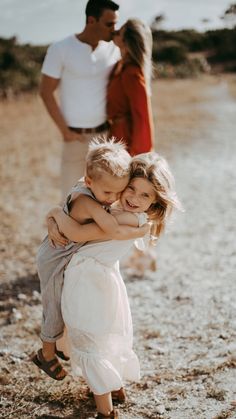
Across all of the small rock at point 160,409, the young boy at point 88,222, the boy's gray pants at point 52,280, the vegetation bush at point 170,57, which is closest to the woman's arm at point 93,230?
the young boy at point 88,222

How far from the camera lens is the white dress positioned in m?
2.61

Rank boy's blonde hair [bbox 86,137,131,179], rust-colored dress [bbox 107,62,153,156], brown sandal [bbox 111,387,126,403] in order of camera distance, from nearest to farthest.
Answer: boy's blonde hair [bbox 86,137,131,179] → brown sandal [bbox 111,387,126,403] → rust-colored dress [bbox 107,62,153,156]

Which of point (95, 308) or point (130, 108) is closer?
point (95, 308)

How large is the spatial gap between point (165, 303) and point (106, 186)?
2.12 meters

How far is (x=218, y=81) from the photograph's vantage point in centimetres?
2395

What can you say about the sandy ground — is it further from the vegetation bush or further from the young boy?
the vegetation bush

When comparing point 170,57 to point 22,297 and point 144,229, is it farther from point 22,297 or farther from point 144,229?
point 144,229

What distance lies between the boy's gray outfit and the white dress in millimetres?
69

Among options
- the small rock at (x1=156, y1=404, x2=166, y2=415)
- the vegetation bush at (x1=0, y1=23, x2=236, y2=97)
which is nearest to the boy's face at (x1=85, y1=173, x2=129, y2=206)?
the small rock at (x1=156, y1=404, x2=166, y2=415)

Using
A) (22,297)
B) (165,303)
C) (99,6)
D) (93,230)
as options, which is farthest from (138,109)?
(93,230)

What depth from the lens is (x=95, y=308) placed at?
103 inches

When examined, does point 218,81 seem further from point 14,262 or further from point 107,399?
point 107,399

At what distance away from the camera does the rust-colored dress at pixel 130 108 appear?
410cm

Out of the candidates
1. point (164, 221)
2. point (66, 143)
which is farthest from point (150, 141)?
point (164, 221)
